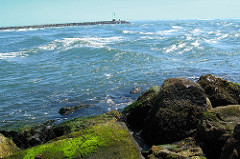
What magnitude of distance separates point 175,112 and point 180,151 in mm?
1062

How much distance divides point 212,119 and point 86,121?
328 centimetres

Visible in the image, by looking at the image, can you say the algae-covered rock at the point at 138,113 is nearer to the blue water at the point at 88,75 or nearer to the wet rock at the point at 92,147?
the blue water at the point at 88,75

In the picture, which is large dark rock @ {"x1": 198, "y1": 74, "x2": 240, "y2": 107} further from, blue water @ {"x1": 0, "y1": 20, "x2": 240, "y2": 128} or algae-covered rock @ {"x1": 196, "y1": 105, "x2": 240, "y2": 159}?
blue water @ {"x1": 0, "y1": 20, "x2": 240, "y2": 128}

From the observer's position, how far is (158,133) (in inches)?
201

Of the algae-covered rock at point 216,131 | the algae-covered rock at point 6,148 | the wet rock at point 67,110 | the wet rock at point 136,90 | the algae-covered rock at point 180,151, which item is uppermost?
→ the algae-covered rock at point 216,131

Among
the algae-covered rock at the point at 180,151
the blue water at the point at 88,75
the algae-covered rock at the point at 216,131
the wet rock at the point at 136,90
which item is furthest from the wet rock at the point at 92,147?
the wet rock at the point at 136,90

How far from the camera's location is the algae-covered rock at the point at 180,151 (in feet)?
12.5

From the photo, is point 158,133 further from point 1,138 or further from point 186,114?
point 1,138

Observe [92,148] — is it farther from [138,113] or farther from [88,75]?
[88,75]

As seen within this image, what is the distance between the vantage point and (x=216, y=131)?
423cm

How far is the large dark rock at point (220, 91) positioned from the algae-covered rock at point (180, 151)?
6.79 feet

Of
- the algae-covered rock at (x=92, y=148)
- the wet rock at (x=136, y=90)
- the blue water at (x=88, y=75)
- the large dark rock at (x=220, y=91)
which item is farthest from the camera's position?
the wet rock at (x=136, y=90)

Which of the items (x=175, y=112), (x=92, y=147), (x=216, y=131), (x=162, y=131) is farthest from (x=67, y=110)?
(x=216, y=131)

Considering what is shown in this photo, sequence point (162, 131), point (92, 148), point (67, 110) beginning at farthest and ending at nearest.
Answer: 1. point (67, 110)
2. point (162, 131)
3. point (92, 148)
